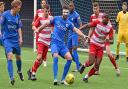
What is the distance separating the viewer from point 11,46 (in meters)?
13.4

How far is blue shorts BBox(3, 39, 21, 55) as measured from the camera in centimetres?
1328

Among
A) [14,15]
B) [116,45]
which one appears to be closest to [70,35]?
[14,15]

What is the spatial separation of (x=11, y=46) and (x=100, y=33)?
2.62 meters

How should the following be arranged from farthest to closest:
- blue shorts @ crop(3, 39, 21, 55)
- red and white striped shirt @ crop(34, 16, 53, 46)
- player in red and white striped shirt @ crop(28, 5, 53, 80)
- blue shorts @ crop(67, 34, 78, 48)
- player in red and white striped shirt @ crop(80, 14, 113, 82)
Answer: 1. blue shorts @ crop(67, 34, 78, 48)
2. red and white striped shirt @ crop(34, 16, 53, 46)
3. player in red and white striped shirt @ crop(28, 5, 53, 80)
4. player in red and white striped shirt @ crop(80, 14, 113, 82)
5. blue shorts @ crop(3, 39, 21, 55)

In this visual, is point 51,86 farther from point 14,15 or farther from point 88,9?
point 88,9

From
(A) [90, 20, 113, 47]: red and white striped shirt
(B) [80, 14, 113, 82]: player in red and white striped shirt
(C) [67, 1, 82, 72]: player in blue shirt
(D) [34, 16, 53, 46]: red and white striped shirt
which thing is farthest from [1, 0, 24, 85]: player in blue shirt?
(C) [67, 1, 82, 72]: player in blue shirt

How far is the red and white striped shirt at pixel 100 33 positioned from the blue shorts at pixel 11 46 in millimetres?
2205

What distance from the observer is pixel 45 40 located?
15195mm

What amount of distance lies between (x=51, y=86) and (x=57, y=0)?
41.7 feet

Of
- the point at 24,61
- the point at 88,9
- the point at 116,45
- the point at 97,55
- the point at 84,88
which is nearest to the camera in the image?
the point at 84,88

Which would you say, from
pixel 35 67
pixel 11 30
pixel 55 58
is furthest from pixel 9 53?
pixel 35 67

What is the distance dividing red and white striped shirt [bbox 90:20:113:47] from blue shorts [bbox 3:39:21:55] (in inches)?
86.8

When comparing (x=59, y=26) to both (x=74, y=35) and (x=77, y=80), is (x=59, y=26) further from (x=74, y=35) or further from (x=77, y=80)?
(x=74, y=35)

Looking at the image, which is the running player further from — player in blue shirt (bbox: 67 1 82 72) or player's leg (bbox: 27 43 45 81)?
player's leg (bbox: 27 43 45 81)
